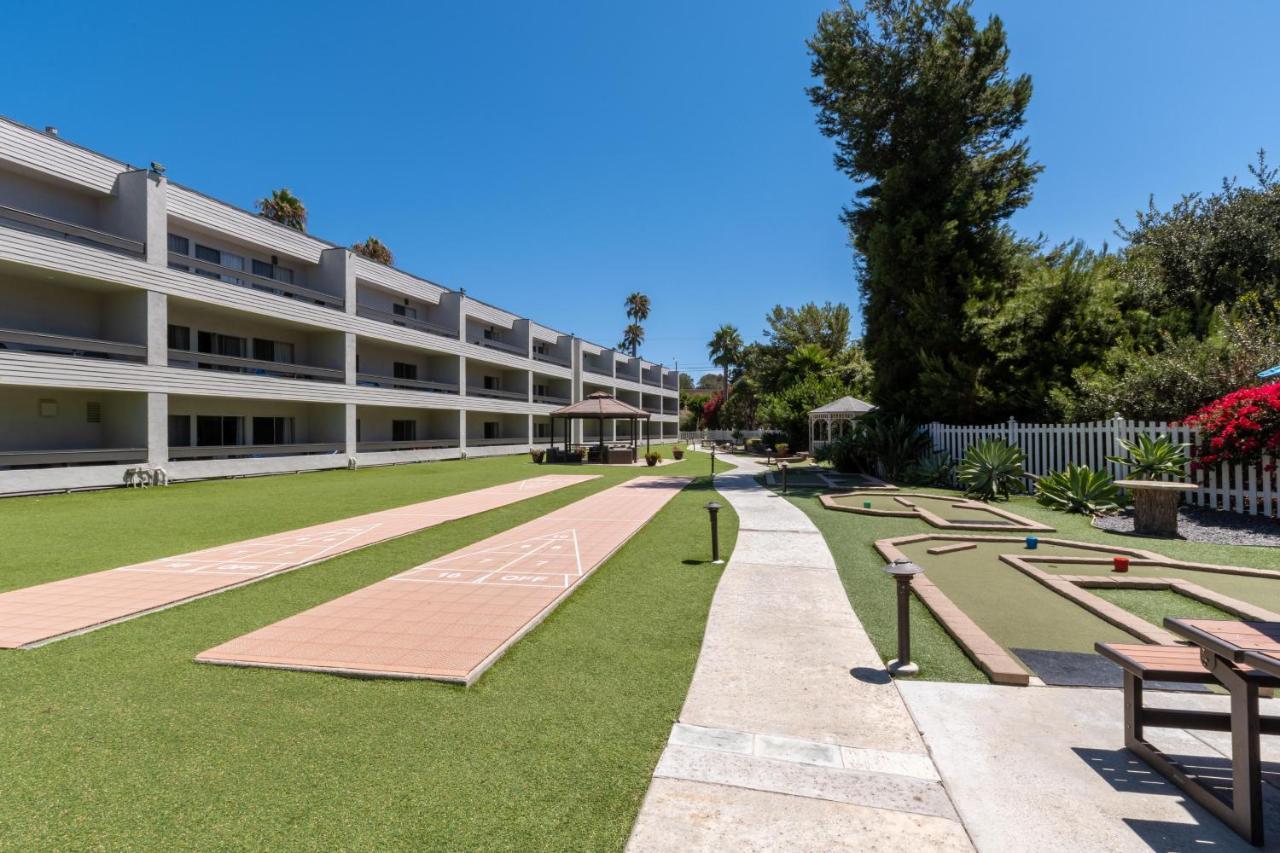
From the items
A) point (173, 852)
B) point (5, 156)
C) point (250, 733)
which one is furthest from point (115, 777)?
point (5, 156)

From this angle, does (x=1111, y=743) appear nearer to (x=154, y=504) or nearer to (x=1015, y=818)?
(x=1015, y=818)

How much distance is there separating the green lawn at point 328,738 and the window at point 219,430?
2110 cm

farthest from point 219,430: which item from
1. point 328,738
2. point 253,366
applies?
point 328,738

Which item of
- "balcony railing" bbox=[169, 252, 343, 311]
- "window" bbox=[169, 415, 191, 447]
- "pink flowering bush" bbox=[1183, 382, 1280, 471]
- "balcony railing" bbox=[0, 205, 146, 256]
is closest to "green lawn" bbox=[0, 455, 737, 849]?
"pink flowering bush" bbox=[1183, 382, 1280, 471]

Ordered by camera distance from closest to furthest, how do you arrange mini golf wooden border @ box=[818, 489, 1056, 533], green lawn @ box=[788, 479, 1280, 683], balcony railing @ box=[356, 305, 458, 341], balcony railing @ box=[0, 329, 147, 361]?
green lawn @ box=[788, 479, 1280, 683] → mini golf wooden border @ box=[818, 489, 1056, 533] → balcony railing @ box=[0, 329, 147, 361] → balcony railing @ box=[356, 305, 458, 341]

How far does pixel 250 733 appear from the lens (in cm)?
352

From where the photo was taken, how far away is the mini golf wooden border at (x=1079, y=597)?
4.54 meters

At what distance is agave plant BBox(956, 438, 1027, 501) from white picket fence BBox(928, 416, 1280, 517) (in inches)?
26.3

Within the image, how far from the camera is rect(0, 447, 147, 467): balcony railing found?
16.5 metres

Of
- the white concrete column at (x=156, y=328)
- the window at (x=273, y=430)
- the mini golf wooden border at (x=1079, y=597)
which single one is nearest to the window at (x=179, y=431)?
the window at (x=273, y=430)

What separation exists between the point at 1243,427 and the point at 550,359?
43869 mm

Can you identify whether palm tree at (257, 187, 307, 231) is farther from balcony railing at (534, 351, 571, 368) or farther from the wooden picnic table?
the wooden picnic table

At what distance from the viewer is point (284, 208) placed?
3806 centimetres

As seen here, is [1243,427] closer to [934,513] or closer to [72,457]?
[934,513]
